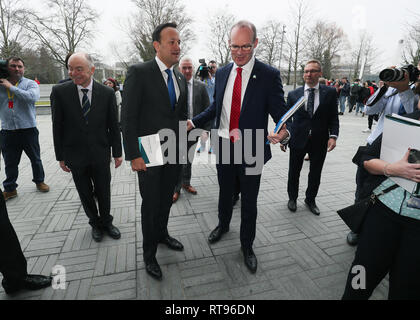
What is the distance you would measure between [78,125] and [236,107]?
70.0 inches

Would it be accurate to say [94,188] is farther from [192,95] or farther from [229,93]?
[192,95]

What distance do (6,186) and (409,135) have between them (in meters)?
5.15

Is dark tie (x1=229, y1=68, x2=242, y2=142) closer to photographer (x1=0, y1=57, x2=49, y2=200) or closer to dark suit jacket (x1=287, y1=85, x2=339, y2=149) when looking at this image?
dark suit jacket (x1=287, y1=85, x2=339, y2=149)

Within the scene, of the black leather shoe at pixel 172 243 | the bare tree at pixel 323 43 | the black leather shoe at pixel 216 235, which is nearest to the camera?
the black leather shoe at pixel 172 243

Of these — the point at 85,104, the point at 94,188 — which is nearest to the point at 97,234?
the point at 94,188

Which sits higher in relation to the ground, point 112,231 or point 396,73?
point 396,73

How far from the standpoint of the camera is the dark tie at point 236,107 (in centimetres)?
240

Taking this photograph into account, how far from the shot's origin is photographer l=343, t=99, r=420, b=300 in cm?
138

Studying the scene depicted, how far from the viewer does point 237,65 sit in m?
2.39

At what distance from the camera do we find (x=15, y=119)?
3.96 meters

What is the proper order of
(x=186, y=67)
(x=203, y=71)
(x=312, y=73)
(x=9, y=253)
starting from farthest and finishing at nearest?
(x=203, y=71) → (x=186, y=67) → (x=312, y=73) → (x=9, y=253)

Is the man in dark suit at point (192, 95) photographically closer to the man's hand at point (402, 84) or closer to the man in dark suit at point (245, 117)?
the man in dark suit at point (245, 117)

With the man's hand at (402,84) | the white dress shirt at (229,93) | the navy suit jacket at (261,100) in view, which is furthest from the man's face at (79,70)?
the man's hand at (402,84)

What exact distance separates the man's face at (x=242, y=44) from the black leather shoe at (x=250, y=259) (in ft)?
6.30
